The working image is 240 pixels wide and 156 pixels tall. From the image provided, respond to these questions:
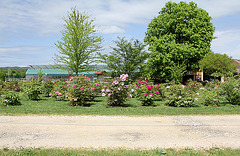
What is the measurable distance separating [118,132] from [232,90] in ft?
29.1

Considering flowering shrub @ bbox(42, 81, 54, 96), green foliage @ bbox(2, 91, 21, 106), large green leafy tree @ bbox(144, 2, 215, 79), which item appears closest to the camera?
green foliage @ bbox(2, 91, 21, 106)

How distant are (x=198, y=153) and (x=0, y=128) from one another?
560 cm

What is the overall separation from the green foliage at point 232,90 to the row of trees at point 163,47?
8690 millimetres

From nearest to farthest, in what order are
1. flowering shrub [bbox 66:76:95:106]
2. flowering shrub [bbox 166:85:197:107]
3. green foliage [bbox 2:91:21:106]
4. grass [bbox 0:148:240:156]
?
grass [bbox 0:148:240:156], green foliage [bbox 2:91:21:106], flowering shrub [bbox 66:76:95:106], flowering shrub [bbox 166:85:197:107]

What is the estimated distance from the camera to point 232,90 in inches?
476

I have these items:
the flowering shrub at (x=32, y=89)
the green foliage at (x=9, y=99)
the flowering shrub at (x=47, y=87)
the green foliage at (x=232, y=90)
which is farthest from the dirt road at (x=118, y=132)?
the flowering shrub at (x=47, y=87)

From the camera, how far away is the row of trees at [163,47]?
71.8ft

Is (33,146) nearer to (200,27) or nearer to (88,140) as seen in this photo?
(88,140)

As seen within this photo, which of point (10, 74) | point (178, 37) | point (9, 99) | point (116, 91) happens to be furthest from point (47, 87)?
point (10, 74)

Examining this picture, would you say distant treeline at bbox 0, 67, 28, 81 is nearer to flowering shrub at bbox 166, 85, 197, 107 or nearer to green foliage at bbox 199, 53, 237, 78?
green foliage at bbox 199, 53, 237, 78

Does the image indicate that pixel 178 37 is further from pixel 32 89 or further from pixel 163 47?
pixel 32 89

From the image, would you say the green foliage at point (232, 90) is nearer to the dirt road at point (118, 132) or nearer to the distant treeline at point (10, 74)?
the dirt road at point (118, 132)

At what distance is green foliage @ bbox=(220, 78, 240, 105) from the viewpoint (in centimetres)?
1203

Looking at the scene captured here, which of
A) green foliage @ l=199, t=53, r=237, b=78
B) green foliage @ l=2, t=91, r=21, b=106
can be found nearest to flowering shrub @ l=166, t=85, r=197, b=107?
green foliage @ l=2, t=91, r=21, b=106
